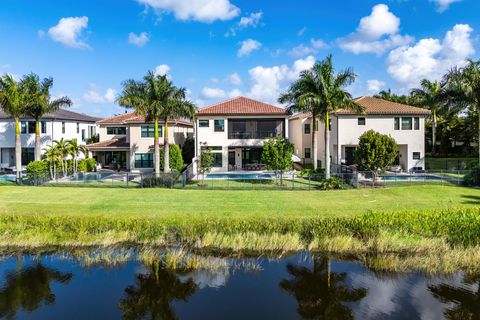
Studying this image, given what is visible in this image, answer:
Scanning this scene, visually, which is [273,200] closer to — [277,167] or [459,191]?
[277,167]

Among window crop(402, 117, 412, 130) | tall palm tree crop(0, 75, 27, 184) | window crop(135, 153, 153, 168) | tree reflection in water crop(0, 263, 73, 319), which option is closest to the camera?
tree reflection in water crop(0, 263, 73, 319)

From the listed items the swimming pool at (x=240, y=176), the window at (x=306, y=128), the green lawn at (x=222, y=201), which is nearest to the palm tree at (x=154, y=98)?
the swimming pool at (x=240, y=176)

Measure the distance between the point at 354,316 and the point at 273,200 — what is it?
13487mm

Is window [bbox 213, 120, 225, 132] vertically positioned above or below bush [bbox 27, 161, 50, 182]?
above

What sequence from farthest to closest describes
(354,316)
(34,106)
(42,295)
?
(34,106) < (42,295) < (354,316)

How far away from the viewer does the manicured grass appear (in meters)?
21.8

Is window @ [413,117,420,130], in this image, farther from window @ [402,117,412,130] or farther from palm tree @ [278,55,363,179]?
palm tree @ [278,55,363,179]

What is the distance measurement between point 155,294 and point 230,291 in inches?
96.5

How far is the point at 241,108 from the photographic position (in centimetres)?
4166

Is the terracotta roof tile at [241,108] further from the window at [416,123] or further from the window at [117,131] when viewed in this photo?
the window at [416,123]

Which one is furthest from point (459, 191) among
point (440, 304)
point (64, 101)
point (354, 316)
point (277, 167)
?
point (64, 101)

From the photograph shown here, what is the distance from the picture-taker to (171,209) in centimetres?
2250

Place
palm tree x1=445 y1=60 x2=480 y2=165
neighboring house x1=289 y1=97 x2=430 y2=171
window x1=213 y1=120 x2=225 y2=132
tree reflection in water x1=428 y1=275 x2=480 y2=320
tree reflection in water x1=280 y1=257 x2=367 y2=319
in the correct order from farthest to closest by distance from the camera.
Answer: window x1=213 y1=120 x2=225 y2=132 → neighboring house x1=289 y1=97 x2=430 y2=171 → palm tree x1=445 y1=60 x2=480 y2=165 → tree reflection in water x1=280 y1=257 x2=367 y2=319 → tree reflection in water x1=428 y1=275 x2=480 y2=320

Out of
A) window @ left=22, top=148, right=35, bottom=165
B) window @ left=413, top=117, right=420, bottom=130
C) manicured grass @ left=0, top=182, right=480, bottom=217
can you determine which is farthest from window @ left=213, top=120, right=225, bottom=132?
window @ left=22, top=148, right=35, bottom=165
